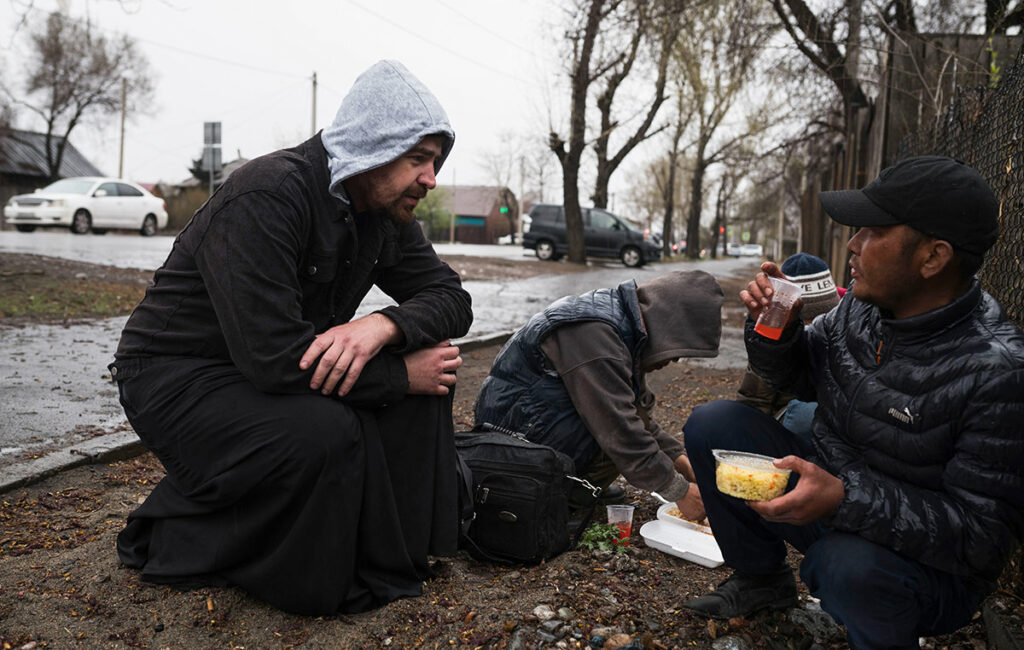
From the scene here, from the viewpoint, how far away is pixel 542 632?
244cm

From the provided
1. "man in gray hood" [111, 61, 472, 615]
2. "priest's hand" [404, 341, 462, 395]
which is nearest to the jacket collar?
"man in gray hood" [111, 61, 472, 615]

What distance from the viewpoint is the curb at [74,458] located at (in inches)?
135

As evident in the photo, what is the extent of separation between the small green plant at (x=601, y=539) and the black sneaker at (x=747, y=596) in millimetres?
557

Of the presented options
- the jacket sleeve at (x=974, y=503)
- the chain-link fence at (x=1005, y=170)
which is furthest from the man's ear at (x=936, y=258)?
the chain-link fence at (x=1005, y=170)

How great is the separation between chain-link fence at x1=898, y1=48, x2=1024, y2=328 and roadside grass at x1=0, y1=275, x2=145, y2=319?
7698mm

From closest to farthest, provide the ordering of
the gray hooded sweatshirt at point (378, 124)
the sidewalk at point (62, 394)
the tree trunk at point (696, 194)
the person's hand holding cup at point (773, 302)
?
the person's hand holding cup at point (773, 302), the gray hooded sweatshirt at point (378, 124), the sidewalk at point (62, 394), the tree trunk at point (696, 194)

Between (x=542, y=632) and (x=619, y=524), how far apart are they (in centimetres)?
98

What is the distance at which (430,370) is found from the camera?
2.70m

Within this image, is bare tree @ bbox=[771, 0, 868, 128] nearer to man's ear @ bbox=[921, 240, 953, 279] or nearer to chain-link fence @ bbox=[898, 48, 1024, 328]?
chain-link fence @ bbox=[898, 48, 1024, 328]

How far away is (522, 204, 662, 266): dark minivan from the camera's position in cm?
2600

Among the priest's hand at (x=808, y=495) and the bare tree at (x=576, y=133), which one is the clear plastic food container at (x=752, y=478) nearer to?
the priest's hand at (x=808, y=495)

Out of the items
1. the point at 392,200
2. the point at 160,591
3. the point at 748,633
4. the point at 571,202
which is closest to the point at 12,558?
the point at 160,591

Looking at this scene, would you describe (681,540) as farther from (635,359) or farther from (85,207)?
(85,207)

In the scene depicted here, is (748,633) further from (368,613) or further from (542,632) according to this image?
(368,613)
